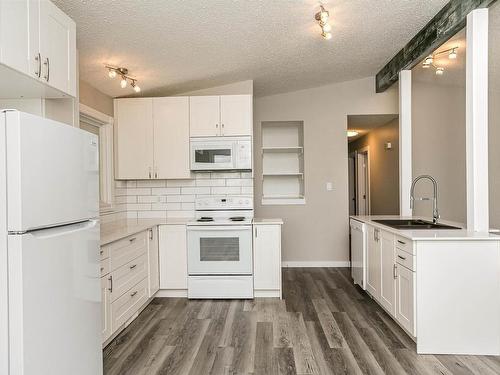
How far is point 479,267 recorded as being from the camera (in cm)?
234

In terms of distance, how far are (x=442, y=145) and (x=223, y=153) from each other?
3.21 metres

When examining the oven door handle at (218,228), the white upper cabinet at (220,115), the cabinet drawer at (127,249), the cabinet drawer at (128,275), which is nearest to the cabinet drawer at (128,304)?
the cabinet drawer at (128,275)

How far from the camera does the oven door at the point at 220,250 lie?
361 cm

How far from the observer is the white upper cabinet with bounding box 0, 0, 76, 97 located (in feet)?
5.01

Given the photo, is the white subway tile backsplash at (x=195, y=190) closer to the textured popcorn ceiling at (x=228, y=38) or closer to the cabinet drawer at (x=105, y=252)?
the textured popcorn ceiling at (x=228, y=38)

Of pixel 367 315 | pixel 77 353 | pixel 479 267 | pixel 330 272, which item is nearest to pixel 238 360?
pixel 77 353

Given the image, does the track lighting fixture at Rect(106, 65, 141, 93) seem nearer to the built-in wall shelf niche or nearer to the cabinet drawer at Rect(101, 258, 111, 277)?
the cabinet drawer at Rect(101, 258, 111, 277)

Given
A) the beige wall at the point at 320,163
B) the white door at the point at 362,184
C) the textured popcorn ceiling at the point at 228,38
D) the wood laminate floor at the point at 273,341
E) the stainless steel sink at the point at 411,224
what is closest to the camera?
the wood laminate floor at the point at 273,341

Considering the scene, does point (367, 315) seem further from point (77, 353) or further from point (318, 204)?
point (77, 353)

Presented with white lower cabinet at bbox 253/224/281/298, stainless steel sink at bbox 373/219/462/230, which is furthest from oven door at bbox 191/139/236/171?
stainless steel sink at bbox 373/219/462/230

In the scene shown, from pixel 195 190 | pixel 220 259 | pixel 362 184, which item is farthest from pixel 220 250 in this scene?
pixel 362 184

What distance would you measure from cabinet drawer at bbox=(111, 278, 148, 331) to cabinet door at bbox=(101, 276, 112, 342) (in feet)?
0.25

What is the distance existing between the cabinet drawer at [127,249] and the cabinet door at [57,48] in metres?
1.23

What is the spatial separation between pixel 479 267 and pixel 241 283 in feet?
7.04
